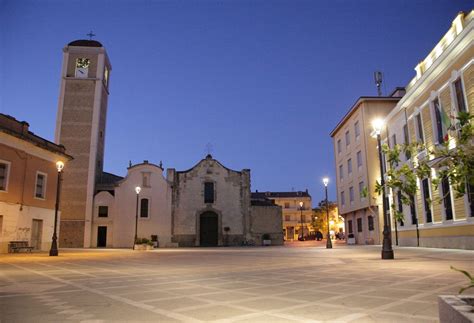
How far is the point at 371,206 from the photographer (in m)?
32.2

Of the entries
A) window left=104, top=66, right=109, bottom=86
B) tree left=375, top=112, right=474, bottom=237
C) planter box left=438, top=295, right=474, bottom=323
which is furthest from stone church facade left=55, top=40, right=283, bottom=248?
planter box left=438, top=295, right=474, bottom=323

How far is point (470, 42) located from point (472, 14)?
1.51 meters

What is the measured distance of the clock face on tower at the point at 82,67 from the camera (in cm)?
4575

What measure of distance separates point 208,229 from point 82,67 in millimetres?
26026

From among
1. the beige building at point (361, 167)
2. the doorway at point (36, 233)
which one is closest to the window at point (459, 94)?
the beige building at point (361, 167)

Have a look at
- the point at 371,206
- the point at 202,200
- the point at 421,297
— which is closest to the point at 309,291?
the point at 421,297

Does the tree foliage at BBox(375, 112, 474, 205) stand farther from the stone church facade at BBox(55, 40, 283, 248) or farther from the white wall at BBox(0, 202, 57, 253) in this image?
the stone church facade at BBox(55, 40, 283, 248)

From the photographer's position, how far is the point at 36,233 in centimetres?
2664

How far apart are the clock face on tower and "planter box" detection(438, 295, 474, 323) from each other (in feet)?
160

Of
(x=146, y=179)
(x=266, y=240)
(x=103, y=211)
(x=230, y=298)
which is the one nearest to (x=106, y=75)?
(x=146, y=179)

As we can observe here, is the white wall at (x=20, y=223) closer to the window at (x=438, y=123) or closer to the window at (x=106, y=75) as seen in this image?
the window at (x=106, y=75)

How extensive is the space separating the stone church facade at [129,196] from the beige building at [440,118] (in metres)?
21.2

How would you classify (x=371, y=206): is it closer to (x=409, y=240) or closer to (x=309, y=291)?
(x=409, y=240)

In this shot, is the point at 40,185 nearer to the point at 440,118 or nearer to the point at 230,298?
the point at 230,298
